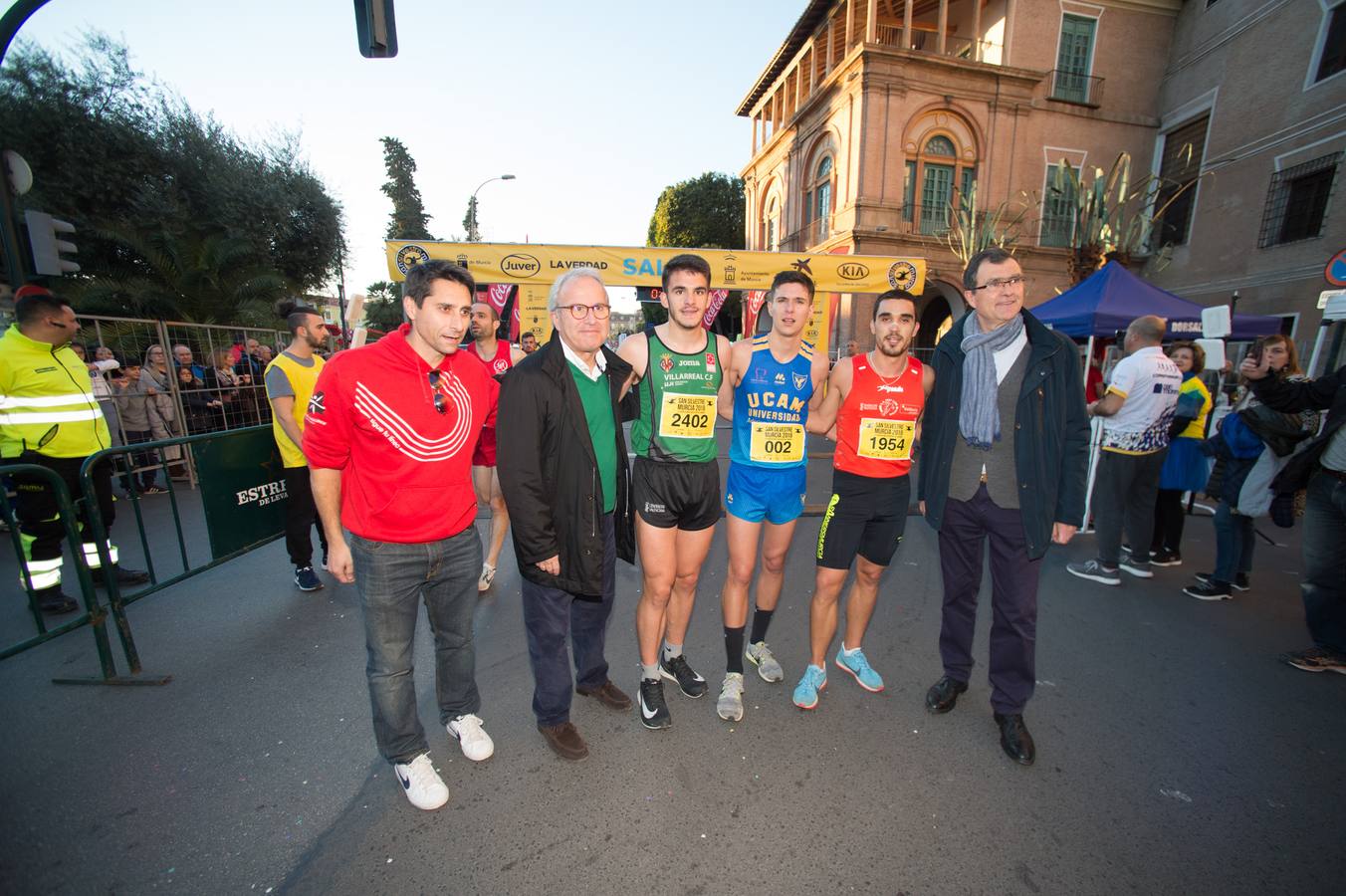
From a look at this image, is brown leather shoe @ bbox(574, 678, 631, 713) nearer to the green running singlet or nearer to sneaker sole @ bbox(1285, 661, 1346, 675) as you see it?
the green running singlet

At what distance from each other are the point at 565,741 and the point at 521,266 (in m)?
8.56

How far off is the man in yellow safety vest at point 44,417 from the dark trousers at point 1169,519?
8635 millimetres

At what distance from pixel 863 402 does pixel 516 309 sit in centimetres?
866

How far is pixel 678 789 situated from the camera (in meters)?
2.39

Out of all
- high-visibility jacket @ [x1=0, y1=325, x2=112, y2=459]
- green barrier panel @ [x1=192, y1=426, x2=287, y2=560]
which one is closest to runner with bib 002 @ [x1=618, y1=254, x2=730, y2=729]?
green barrier panel @ [x1=192, y1=426, x2=287, y2=560]

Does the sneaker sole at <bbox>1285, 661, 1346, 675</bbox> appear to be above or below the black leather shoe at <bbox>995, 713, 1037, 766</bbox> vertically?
below

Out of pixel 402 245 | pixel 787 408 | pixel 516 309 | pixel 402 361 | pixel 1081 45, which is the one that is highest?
pixel 1081 45

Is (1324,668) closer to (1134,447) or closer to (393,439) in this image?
(1134,447)

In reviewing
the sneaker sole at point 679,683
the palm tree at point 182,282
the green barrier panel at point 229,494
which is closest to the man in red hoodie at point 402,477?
the sneaker sole at point 679,683

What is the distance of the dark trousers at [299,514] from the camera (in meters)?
4.23

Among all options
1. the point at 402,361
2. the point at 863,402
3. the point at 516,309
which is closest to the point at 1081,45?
the point at 516,309

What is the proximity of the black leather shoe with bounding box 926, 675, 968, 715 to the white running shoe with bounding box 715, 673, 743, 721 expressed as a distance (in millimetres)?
1031

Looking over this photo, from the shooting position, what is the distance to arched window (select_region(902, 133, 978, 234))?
1983 centimetres

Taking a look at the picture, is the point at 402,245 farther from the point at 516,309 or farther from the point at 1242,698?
the point at 1242,698
